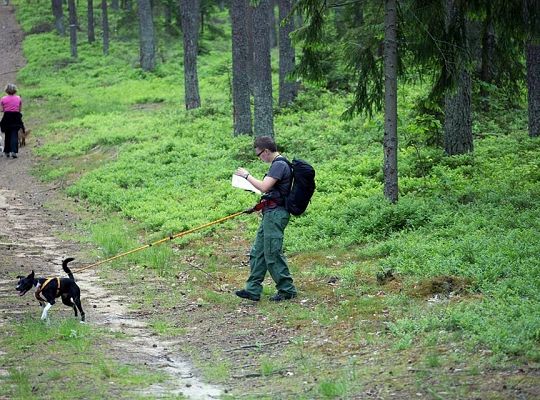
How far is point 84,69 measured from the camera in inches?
1734

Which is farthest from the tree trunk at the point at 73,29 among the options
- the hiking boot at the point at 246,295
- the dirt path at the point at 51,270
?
the hiking boot at the point at 246,295

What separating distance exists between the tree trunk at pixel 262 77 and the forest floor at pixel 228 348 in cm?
663

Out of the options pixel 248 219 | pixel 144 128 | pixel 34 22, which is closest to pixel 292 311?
pixel 248 219

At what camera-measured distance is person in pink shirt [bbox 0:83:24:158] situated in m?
24.5

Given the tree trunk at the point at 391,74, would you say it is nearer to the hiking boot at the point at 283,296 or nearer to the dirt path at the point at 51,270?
the hiking boot at the point at 283,296

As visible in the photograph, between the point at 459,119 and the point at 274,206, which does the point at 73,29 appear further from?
the point at 274,206

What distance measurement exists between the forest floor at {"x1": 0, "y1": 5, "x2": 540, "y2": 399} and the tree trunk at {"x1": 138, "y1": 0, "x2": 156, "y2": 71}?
85.0 ft

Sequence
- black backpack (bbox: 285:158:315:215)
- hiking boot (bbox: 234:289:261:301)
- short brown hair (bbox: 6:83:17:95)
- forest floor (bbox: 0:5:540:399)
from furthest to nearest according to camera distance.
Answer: short brown hair (bbox: 6:83:17:95)
hiking boot (bbox: 234:289:261:301)
black backpack (bbox: 285:158:315:215)
forest floor (bbox: 0:5:540:399)

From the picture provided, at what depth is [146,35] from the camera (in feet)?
133

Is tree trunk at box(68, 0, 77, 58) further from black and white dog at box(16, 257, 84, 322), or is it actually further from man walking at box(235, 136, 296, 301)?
black and white dog at box(16, 257, 84, 322)

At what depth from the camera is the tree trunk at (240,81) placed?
2327 cm

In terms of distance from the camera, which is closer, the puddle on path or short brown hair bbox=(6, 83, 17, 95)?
the puddle on path

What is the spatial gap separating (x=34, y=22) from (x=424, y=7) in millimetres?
47844

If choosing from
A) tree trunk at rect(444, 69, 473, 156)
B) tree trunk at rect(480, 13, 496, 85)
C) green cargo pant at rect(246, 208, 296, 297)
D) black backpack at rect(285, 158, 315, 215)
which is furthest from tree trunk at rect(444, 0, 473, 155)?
green cargo pant at rect(246, 208, 296, 297)
